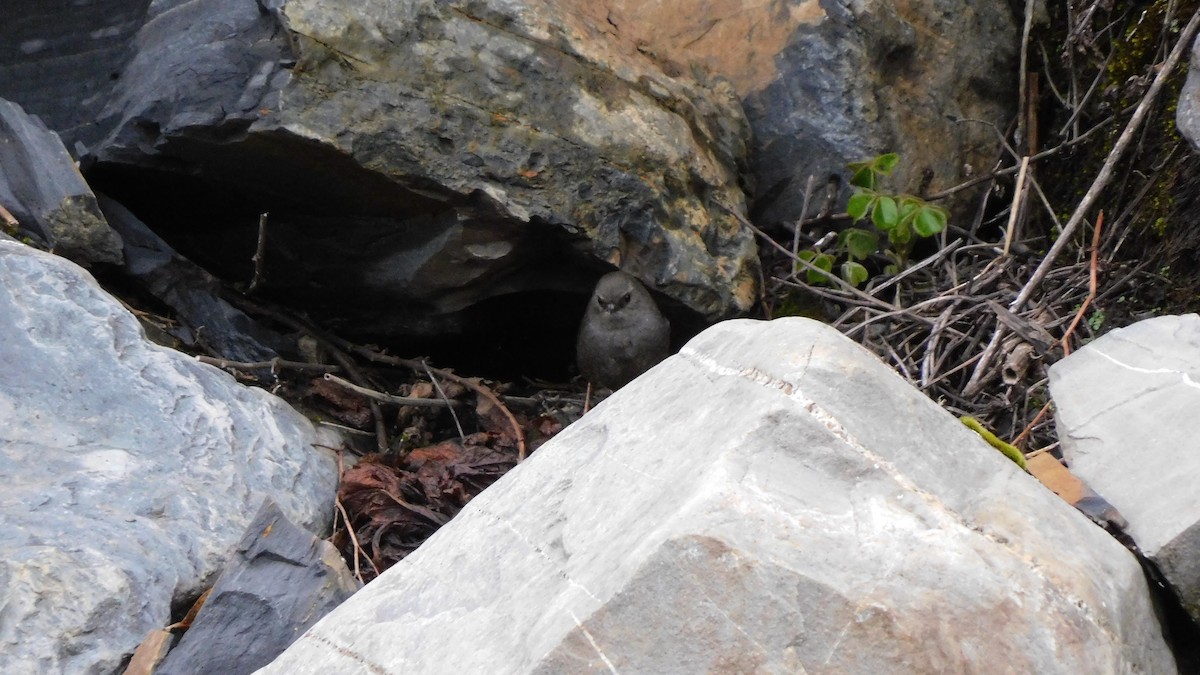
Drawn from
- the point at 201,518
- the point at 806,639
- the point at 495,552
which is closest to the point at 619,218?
the point at 201,518

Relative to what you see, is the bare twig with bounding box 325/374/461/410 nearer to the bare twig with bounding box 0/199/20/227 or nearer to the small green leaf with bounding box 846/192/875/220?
the bare twig with bounding box 0/199/20/227

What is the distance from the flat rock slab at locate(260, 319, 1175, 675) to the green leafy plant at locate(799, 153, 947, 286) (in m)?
1.85

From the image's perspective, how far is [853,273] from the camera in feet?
13.2

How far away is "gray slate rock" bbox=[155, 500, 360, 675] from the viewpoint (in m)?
2.47

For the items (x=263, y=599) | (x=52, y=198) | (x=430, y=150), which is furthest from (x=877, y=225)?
(x=52, y=198)

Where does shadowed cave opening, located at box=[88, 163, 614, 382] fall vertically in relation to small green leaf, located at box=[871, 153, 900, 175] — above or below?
below

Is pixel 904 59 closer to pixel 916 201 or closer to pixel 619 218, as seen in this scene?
pixel 916 201

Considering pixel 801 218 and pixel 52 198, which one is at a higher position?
pixel 52 198

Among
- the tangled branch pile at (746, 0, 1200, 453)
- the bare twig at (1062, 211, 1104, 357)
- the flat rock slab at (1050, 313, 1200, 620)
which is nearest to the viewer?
the flat rock slab at (1050, 313, 1200, 620)

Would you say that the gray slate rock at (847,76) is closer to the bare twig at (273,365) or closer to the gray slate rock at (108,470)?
the bare twig at (273,365)

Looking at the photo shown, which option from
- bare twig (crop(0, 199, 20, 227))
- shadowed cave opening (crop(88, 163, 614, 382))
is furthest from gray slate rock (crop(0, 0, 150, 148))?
bare twig (crop(0, 199, 20, 227))

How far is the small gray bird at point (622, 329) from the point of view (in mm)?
4293

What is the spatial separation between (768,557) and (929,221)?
96.6 inches

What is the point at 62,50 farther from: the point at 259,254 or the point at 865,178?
the point at 865,178
